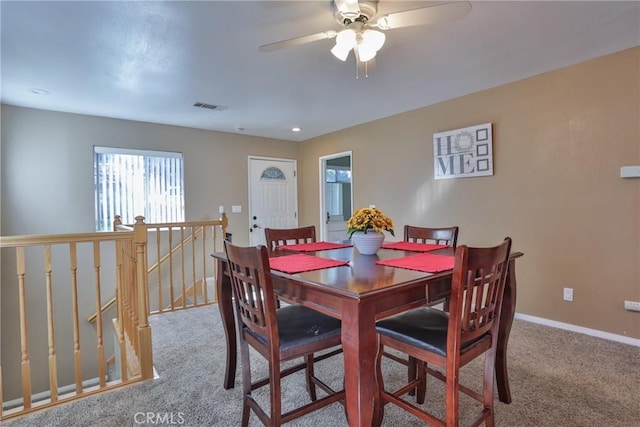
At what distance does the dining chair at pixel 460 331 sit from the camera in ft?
4.03

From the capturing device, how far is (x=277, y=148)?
18.7 feet

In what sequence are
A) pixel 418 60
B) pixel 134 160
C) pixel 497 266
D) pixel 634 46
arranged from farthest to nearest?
pixel 134 160 < pixel 418 60 < pixel 634 46 < pixel 497 266

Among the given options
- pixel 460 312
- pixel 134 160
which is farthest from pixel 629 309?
pixel 134 160

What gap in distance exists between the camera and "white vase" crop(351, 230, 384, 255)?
1903 mm

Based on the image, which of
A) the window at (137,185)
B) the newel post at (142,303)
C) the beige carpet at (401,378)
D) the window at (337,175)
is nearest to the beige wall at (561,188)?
the beige carpet at (401,378)

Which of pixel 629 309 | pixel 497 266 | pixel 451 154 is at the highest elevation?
pixel 451 154

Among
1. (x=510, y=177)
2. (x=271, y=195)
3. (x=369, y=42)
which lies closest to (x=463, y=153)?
(x=510, y=177)

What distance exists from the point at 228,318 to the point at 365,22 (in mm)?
1932

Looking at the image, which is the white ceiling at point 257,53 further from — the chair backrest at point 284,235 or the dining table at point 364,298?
the dining table at point 364,298

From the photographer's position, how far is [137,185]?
4.42m

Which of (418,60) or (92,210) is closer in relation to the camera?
(418,60)

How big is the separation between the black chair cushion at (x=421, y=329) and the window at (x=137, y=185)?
3916 millimetres

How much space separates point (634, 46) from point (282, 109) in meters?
Result: 3.21

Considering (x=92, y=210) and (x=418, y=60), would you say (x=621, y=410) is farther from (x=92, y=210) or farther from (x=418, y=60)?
(x=92, y=210)
